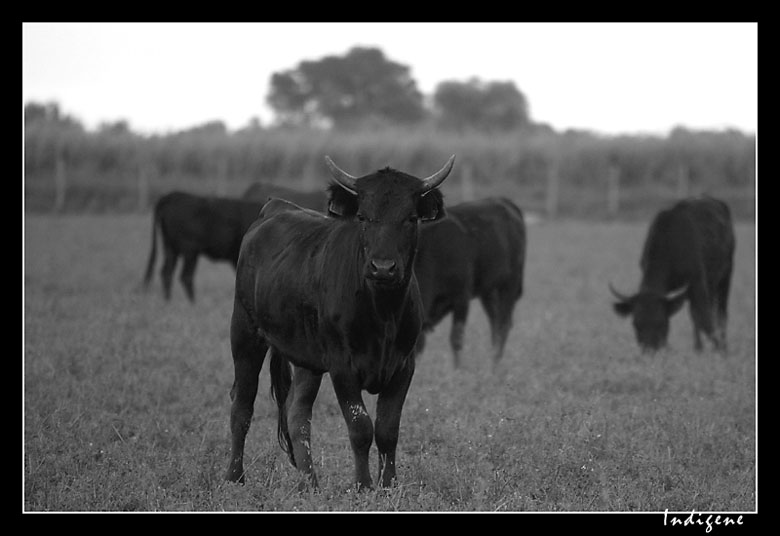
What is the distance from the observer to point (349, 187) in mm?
5855

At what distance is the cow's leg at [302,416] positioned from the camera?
245 inches

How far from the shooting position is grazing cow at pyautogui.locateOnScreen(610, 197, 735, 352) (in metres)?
12.3

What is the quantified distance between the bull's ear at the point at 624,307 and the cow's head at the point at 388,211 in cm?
725

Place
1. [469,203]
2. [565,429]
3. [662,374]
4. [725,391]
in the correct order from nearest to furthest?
[565,429] < [725,391] < [662,374] < [469,203]

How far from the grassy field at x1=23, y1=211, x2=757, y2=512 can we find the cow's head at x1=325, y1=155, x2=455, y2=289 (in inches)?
50.5

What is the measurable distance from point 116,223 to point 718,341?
Result: 20.9 metres

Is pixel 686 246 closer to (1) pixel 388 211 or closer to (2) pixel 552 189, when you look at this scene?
(1) pixel 388 211

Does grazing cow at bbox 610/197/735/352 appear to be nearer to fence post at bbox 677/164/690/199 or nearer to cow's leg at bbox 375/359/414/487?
cow's leg at bbox 375/359/414/487

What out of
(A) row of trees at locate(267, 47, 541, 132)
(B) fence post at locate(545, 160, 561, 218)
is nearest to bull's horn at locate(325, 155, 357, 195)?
(B) fence post at locate(545, 160, 561, 218)

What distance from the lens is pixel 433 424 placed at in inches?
305

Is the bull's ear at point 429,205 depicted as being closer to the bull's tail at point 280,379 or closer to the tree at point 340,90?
the bull's tail at point 280,379

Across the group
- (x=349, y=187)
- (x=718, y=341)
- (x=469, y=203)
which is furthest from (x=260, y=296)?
(x=718, y=341)
